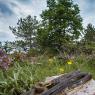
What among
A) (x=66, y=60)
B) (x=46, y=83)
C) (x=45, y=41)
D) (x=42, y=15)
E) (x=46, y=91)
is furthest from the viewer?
(x=42, y=15)

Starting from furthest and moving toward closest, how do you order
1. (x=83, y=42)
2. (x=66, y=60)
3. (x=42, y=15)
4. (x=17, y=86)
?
(x=42, y=15)
(x=83, y=42)
(x=66, y=60)
(x=17, y=86)

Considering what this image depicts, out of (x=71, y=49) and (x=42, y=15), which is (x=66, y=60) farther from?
(x=42, y=15)

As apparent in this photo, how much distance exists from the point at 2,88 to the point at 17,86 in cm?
43

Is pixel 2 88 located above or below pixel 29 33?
below

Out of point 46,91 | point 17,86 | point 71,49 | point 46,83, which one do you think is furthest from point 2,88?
point 71,49

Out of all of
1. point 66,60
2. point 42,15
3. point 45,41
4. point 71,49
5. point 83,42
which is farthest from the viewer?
point 42,15

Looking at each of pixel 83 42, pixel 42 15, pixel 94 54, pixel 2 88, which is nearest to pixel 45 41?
pixel 42 15

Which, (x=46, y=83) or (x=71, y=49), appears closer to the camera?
(x=46, y=83)

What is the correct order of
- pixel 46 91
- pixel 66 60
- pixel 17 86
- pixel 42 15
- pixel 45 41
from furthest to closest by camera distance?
pixel 42 15 → pixel 45 41 → pixel 66 60 → pixel 17 86 → pixel 46 91

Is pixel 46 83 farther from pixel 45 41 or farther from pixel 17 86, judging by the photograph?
pixel 45 41

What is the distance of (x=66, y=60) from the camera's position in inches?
425

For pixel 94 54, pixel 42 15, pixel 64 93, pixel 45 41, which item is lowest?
pixel 64 93

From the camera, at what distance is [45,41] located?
133 feet

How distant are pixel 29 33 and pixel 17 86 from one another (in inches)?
1513
